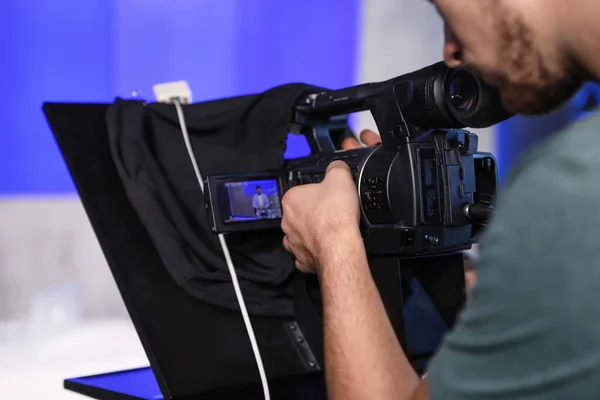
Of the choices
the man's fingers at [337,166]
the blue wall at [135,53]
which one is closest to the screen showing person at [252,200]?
the man's fingers at [337,166]

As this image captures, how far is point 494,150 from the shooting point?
231cm

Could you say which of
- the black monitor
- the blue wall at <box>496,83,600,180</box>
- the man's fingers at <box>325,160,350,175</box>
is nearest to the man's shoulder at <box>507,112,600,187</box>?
the man's fingers at <box>325,160,350,175</box>

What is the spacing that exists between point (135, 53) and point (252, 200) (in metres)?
0.82

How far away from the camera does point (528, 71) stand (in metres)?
0.57

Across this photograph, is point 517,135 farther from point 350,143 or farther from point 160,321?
point 160,321

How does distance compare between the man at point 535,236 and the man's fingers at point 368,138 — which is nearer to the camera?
the man at point 535,236

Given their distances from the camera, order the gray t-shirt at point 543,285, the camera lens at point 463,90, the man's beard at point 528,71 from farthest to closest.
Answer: the camera lens at point 463,90, the man's beard at point 528,71, the gray t-shirt at point 543,285

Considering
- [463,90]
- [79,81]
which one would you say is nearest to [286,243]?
[463,90]

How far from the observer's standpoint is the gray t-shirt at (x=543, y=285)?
0.45 metres

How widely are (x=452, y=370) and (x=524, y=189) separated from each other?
14 centimetres

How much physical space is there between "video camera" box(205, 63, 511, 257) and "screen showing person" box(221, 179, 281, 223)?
0.14 meters

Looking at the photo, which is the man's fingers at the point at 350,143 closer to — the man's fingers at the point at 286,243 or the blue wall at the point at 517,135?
the man's fingers at the point at 286,243

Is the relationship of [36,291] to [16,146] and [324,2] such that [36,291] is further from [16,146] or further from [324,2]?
[324,2]

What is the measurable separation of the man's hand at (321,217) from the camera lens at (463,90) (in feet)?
0.57
